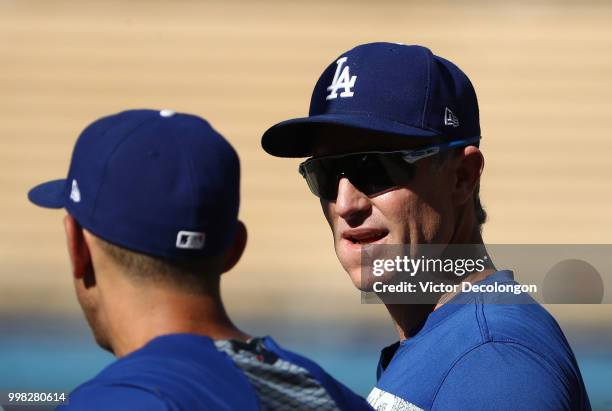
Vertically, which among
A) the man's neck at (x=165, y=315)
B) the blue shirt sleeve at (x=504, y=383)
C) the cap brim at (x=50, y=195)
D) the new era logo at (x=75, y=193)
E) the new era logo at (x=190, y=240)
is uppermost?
the new era logo at (x=75, y=193)

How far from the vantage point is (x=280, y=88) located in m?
9.09

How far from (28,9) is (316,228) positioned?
323 cm

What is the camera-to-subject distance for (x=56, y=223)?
873 cm

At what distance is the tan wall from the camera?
8703 millimetres

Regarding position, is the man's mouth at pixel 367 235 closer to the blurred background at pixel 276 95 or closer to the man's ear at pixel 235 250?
the man's ear at pixel 235 250

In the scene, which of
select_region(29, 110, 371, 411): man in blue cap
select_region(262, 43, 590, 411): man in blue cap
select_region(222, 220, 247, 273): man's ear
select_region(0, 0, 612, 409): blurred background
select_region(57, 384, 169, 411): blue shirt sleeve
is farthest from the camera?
select_region(0, 0, 612, 409): blurred background

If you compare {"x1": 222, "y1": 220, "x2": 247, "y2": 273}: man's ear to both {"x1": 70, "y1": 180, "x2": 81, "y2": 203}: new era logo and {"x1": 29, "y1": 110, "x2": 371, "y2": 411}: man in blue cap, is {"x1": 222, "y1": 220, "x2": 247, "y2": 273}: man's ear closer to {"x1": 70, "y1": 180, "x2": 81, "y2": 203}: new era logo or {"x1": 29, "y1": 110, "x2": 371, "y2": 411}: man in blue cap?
{"x1": 29, "y1": 110, "x2": 371, "y2": 411}: man in blue cap

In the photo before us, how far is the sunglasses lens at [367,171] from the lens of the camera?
8.16 feet

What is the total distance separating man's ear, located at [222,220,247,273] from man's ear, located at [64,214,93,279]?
218 millimetres

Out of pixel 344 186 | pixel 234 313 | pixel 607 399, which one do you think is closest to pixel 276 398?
pixel 344 186

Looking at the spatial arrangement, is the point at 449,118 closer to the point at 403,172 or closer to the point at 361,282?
the point at 403,172

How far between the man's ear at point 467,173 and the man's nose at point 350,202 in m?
0.22

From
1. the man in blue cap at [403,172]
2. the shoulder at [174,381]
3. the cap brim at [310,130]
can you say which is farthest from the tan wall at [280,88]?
the shoulder at [174,381]

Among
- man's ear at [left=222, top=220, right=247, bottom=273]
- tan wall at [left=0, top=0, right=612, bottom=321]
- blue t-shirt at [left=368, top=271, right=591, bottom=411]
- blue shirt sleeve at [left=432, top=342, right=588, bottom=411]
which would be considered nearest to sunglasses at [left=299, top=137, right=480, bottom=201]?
blue t-shirt at [left=368, top=271, right=591, bottom=411]
